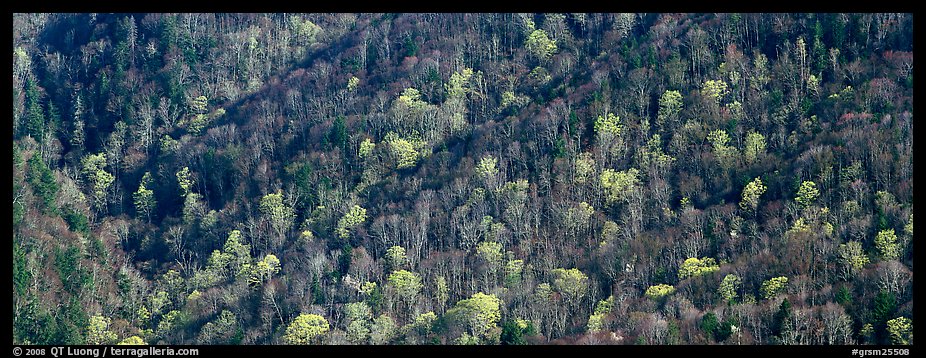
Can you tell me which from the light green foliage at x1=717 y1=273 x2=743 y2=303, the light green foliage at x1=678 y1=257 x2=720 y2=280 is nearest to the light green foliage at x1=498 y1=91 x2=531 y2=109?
the light green foliage at x1=678 y1=257 x2=720 y2=280

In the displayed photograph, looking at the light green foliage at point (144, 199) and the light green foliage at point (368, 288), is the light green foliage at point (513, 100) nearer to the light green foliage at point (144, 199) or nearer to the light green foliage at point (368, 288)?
the light green foliage at point (368, 288)

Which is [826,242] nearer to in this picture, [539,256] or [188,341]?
[539,256]

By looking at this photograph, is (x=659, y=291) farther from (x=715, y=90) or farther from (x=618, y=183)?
(x=715, y=90)
